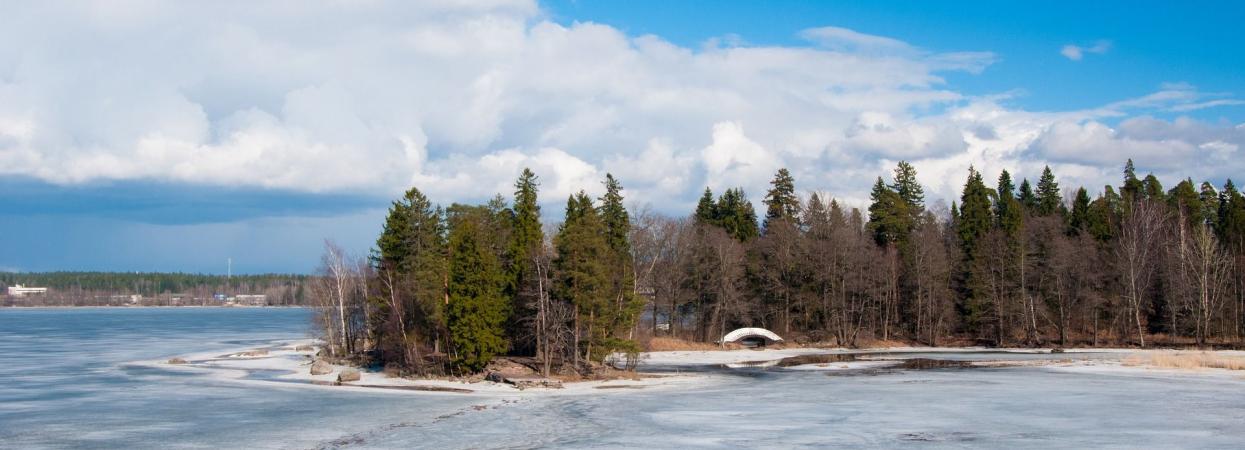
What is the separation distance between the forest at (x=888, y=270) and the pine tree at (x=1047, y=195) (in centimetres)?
35

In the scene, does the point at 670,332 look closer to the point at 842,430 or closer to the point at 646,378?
the point at 646,378

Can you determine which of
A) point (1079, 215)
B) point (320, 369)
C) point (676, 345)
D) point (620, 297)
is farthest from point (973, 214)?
Result: point (320, 369)

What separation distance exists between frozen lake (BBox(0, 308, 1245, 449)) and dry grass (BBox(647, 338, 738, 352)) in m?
26.4

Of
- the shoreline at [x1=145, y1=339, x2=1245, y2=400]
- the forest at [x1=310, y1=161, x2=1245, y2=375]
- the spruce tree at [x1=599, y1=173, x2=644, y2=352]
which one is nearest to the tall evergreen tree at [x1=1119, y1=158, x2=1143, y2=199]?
the forest at [x1=310, y1=161, x2=1245, y2=375]

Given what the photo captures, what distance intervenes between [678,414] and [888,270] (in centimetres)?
5932

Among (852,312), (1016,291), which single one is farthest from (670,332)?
(1016,291)

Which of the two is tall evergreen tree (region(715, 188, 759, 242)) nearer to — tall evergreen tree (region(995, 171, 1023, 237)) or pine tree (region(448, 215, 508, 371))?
tall evergreen tree (region(995, 171, 1023, 237))

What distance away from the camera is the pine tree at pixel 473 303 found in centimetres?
5275

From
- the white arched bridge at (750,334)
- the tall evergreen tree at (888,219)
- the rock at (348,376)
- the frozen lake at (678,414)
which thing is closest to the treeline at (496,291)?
the rock at (348,376)

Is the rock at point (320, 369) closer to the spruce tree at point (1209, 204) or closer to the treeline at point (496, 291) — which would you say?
the treeline at point (496, 291)

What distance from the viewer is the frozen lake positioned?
29.1 meters

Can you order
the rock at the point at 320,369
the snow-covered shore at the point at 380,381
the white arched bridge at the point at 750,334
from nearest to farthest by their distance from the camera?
the snow-covered shore at the point at 380,381 → the rock at the point at 320,369 → the white arched bridge at the point at 750,334

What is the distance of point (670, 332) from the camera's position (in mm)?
91125

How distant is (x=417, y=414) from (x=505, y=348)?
1654cm
